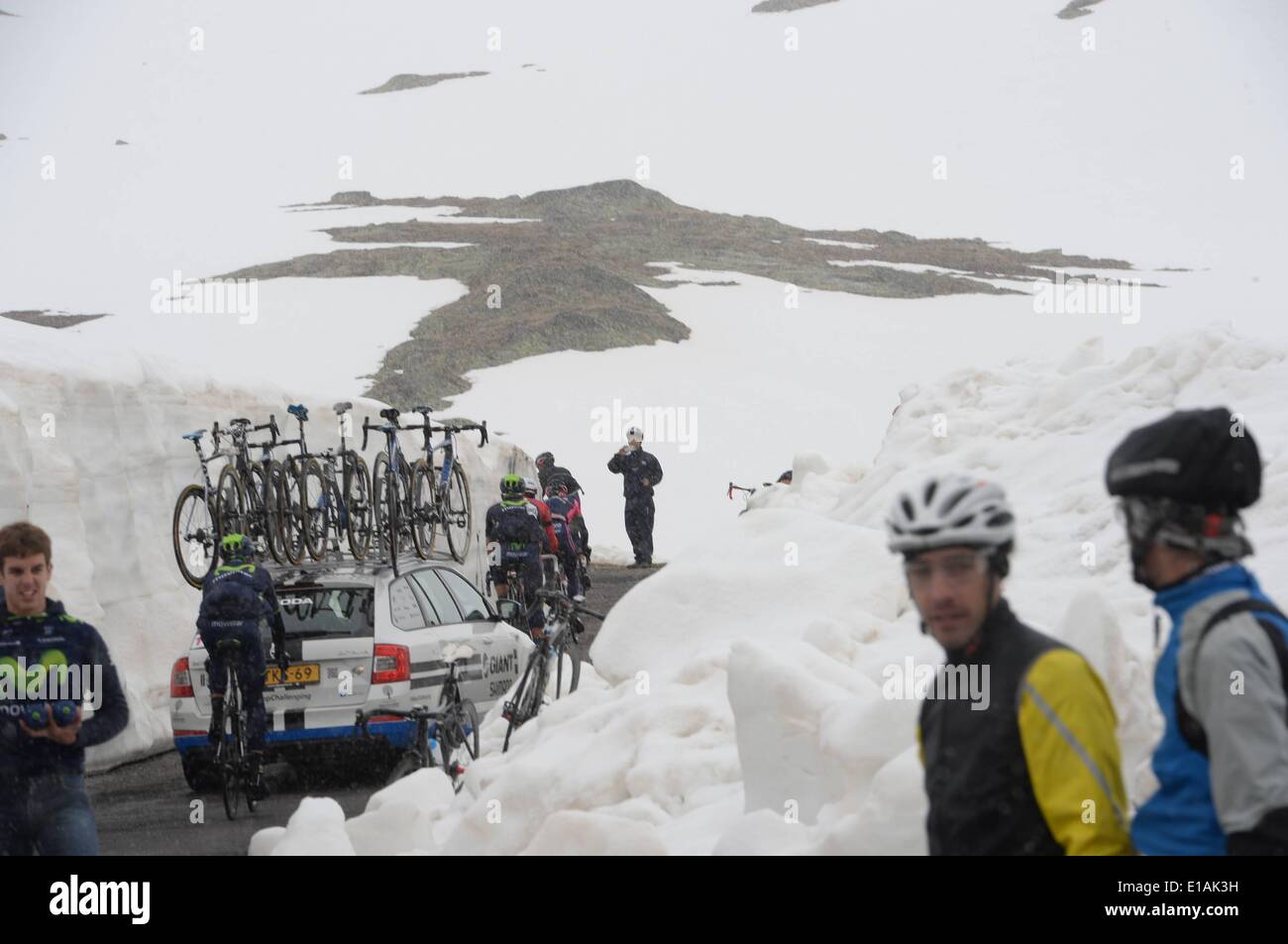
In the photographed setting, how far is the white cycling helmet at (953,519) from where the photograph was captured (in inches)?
125

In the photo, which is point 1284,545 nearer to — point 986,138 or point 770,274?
point 770,274

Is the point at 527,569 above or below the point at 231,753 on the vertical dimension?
above

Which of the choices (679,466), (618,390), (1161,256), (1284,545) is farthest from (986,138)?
(1284,545)

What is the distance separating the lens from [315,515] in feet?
49.3

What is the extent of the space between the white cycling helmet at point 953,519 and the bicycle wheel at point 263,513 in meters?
11.7

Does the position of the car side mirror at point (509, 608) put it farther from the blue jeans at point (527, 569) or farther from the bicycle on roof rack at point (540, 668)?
the blue jeans at point (527, 569)

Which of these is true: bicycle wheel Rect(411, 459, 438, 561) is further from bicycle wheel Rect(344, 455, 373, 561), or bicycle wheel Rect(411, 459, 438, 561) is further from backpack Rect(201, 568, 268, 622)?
backpack Rect(201, 568, 268, 622)

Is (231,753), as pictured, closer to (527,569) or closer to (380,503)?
(527,569)

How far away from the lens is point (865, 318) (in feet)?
245

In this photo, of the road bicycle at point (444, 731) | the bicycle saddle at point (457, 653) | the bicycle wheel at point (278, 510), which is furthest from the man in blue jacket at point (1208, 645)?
the bicycle wheel at point (278, 510)

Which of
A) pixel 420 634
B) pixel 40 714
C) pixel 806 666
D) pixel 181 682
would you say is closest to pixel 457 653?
pixel 420 634

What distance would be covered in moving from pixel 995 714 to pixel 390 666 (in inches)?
314

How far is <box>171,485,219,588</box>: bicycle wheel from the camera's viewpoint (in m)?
13.6
